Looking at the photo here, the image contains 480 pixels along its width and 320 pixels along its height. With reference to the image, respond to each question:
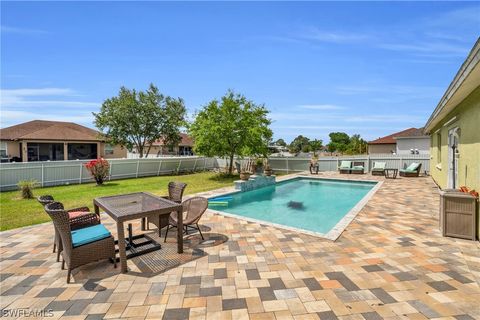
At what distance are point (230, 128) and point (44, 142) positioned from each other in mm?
17664

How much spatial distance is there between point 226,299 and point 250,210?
6.23 meters

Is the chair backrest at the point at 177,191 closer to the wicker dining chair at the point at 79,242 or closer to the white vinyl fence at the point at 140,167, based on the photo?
the wicker dining chair at the point at 79,242

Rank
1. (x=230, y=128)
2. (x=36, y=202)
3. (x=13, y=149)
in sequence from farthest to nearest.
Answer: (x=13, y=149) < (x=230, y=128) < (x=36, y=202)

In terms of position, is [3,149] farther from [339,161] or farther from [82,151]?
[339,161]

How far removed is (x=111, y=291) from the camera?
313 cm

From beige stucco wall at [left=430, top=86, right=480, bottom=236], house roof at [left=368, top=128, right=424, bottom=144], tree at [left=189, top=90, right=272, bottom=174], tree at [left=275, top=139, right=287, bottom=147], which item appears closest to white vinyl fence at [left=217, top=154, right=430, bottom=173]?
tree at [left=189, top=90, right=272, bottom=174]

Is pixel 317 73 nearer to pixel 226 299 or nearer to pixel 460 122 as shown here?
pixel 460 122

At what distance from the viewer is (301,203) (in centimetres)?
1046

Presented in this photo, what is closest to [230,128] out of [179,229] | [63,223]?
[179,229]

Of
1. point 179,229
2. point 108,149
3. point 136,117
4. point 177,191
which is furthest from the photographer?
point 108,149

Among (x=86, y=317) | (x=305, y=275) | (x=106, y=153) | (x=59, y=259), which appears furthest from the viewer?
(x=106, y=153)

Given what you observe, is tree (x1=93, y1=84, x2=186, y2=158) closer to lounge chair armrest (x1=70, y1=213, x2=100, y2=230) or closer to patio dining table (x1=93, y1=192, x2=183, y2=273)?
patio dining table (x1=93, y1=192, x2=183, y2=273)

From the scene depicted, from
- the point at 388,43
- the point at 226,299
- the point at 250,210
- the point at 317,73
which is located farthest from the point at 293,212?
the point at 317,73

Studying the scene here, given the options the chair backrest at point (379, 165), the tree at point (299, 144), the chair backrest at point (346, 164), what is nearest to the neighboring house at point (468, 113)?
the chair backrest at point (379, 165)
